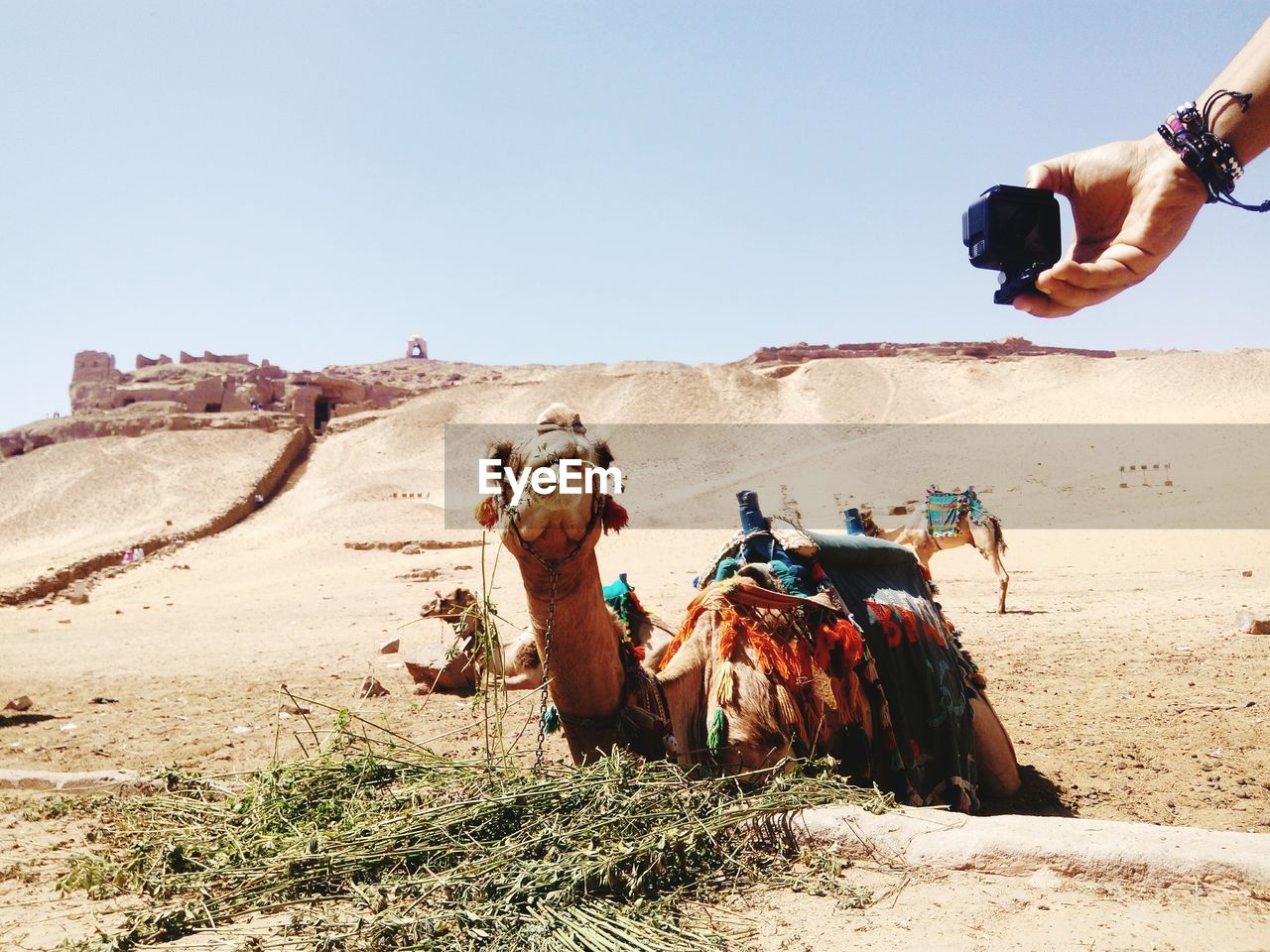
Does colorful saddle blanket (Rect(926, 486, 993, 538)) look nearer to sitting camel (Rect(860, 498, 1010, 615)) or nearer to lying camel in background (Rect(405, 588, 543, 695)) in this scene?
sitting camel (Rect(860, 498, 1010, 615))

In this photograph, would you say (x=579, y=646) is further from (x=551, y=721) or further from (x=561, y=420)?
(x=561, y=420)

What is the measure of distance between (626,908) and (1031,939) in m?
1.04

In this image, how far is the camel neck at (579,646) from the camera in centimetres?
323

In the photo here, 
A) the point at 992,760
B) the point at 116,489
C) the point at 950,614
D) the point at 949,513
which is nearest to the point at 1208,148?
the point at 992,760

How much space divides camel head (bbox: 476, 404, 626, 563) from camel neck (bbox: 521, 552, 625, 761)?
0.11 metres

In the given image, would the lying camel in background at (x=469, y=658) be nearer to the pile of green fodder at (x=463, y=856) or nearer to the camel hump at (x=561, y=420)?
the pile of green fodder at (x=463, y=856)

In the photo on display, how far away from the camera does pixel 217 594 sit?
19.7 m

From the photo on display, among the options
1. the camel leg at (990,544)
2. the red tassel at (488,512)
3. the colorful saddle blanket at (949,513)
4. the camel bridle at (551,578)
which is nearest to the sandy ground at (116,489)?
the colorful saddle blanket at (949,513)

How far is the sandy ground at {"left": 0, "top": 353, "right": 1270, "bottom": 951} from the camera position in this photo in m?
2.64

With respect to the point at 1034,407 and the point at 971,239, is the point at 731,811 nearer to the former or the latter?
the point at 971,239

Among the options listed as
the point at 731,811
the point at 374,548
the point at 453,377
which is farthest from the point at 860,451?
the point at 453,377

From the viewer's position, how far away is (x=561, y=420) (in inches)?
121

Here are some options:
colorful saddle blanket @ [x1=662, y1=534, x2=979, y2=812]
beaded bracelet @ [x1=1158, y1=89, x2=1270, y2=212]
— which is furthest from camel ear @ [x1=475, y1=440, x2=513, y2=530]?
beaded bracelet @ [x1=1158, y1=89, x2=1270, y2=212]

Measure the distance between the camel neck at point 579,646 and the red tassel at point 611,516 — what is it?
0.42ft
